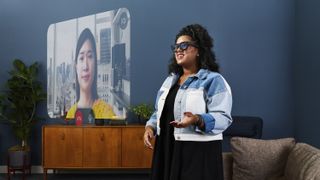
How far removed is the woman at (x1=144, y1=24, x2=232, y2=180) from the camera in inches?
72.5

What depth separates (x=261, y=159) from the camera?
8.95ft

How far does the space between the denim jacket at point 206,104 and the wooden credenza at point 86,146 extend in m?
3.06

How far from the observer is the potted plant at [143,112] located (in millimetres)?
5094

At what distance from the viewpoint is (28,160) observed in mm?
5016

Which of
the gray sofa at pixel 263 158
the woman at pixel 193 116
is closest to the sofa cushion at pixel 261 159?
the gray sofa at pixel 263 158

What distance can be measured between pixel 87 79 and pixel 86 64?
0.70 feet

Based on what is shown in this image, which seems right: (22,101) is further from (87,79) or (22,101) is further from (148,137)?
(148,137)

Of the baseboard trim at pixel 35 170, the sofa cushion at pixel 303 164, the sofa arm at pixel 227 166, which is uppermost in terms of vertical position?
the sofa cushion at pixel 303 164

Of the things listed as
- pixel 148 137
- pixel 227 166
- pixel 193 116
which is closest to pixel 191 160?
pixel 193 116

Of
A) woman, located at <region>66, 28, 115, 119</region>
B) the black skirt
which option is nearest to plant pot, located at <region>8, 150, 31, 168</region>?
woman, located at <region>66, 28, 115, 119</region>

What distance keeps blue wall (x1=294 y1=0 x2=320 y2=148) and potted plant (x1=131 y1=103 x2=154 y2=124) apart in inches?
80.4

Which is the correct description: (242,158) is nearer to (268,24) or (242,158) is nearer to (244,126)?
(244,126)

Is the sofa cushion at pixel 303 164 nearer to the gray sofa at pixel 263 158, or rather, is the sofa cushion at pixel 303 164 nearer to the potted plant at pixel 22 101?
the gray sofa at pixel 263 158

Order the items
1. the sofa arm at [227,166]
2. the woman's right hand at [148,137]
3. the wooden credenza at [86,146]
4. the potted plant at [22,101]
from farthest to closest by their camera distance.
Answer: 1. the potted plant at [22,101]
2. the wooden credenza at [86,146]
3. the sofa arm at [227,166]
4. the woman's right hand at [148,137]
